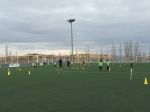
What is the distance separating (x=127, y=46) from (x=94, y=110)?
11461 cm

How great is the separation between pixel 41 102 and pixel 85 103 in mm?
1728

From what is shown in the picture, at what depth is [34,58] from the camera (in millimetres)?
124938

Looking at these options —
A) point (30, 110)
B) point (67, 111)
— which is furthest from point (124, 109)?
point (30, 110)

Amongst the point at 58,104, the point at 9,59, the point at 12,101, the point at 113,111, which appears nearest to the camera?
the point at 113,111

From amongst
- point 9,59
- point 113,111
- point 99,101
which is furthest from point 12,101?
point 9,59

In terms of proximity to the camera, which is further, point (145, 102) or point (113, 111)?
point (145, 102)

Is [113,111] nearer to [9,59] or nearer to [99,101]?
[99,101]

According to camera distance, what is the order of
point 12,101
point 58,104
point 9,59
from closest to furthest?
point 58,104
point 12,101
point 9,59

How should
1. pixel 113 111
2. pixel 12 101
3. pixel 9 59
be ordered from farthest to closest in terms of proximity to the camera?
pixel 9 59, pixel 12 101, pixel 113 111

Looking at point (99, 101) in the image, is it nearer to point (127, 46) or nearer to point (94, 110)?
point (94, 110)

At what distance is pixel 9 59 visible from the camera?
120 metres

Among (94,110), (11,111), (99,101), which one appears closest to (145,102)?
(99,101)

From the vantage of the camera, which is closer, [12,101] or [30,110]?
[30,110]

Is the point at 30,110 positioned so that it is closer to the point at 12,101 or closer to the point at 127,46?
the point at 12,101
